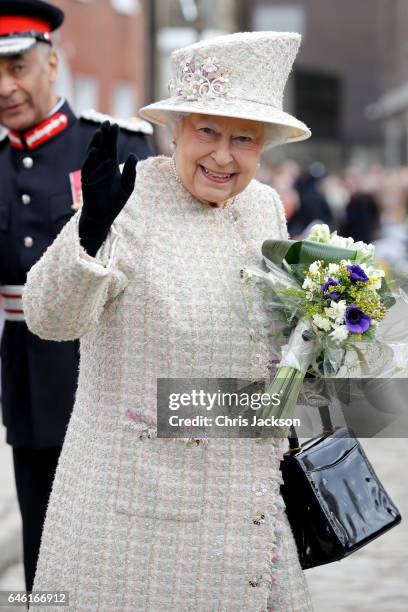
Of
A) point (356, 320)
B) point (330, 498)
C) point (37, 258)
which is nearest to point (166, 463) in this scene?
point (330, 498)

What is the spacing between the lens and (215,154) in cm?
307

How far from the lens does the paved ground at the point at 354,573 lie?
531 centimetres

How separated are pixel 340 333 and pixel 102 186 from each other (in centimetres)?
63

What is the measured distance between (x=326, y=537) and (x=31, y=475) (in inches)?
52.2

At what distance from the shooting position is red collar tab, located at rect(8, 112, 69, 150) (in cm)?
438

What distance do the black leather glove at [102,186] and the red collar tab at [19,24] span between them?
5.67 ft

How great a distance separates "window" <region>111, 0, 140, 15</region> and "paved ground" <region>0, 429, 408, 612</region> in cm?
1478

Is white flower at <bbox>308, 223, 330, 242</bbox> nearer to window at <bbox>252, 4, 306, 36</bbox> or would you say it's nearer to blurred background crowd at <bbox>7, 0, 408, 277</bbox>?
blurred background crowd at <bbox>7, 0, 408, 277</bbox>

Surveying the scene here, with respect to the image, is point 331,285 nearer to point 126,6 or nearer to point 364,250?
point 364,250

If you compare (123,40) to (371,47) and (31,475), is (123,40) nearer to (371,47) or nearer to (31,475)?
(31,475)

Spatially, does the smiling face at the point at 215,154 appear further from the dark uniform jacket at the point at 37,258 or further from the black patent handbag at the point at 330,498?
the dark uniform jacket at the point at 37,258

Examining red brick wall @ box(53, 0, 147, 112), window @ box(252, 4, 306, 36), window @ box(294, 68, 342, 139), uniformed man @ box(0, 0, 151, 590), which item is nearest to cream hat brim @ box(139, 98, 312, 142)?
uniformed man @ box(0, 0, 151, 590)

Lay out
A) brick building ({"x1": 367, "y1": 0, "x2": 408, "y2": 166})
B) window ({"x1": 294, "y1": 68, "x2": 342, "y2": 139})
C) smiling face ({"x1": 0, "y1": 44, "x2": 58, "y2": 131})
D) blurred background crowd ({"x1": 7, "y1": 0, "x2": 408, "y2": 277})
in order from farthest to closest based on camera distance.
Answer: window ({"x1": 294, "y1": 68, "x2": 342, "y2": 139})
brick building ({"x1": 367, "y1": 0, "x2": 408, "y2": 166})
blurred background crowd ({"x1": 7, "y1": 0, "x2": 408, "y2": 277})
smiling face ({"x1": 0, "y1": 44, "x2": 58, "y2": 131})

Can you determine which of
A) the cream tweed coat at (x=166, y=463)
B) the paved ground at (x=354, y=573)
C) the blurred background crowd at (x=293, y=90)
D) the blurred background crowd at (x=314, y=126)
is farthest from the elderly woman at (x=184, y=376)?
the paved ground at (x=354, y=573)
